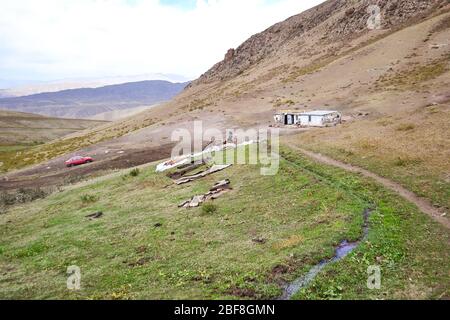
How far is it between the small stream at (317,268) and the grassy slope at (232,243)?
1.25 feet

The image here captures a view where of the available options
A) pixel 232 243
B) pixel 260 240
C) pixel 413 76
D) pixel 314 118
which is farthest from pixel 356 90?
pixel 232 243

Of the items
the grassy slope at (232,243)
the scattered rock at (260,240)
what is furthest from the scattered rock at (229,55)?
the scattered rock at (260,240)

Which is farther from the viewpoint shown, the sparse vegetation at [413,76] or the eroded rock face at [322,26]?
the eroded rock face at [322,26]

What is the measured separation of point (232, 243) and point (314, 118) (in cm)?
4117

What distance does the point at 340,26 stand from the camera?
4855 inches

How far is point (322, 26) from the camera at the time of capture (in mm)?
134625

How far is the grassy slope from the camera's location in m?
16.7

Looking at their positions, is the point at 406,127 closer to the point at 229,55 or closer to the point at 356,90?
the point at 356,90

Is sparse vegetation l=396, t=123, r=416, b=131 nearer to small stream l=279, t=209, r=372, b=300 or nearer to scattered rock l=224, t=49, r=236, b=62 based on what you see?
small stream l=279, t=209, r=372, b=300

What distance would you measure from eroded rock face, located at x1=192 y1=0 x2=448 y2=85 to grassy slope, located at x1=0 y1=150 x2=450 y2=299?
96353 millimetres

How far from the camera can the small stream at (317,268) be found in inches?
622

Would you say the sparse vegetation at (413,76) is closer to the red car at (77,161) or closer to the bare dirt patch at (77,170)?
the bare dirt patch at (77,170)

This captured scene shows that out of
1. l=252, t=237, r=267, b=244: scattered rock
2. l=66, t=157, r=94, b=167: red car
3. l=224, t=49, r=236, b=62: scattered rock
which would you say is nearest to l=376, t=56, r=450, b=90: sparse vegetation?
l=66, t=157, r=94, b=167: red car

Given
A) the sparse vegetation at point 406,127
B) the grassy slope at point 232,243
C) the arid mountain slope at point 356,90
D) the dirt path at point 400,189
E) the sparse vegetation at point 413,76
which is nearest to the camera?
the grassy slope at point 232,243
